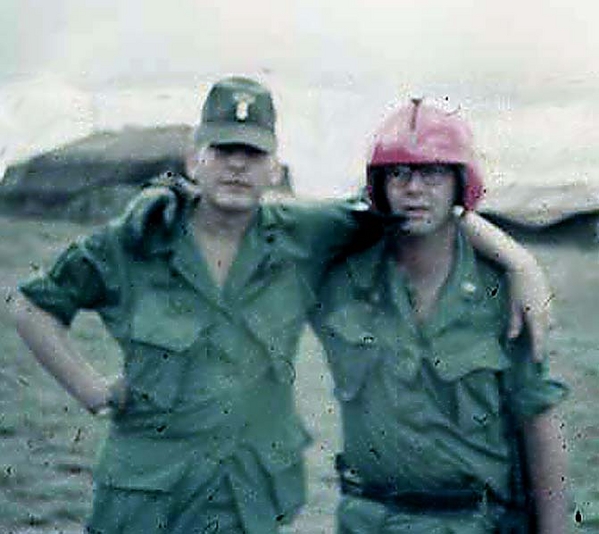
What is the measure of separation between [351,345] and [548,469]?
50 centimetres

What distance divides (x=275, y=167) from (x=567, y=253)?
5.87 metres

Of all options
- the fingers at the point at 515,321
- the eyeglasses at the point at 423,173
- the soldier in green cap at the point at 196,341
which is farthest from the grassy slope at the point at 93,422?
the eyeglasses at the point at 423,173

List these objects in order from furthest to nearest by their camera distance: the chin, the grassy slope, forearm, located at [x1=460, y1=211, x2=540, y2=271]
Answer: the grassy slope
forearm, located at [x1=460, y1=211, x2=540, y2=271]
the chin

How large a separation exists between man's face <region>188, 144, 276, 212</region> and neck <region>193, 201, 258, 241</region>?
3cm

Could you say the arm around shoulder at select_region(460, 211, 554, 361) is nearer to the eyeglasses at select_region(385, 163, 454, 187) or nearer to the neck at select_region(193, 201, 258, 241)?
the eyeglasses at select_region(385, 163, 454, 187)

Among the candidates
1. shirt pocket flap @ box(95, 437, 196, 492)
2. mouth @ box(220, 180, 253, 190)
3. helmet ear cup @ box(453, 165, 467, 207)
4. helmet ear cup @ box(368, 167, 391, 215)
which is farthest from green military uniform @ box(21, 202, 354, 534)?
helmet ear cup @ box(453, 165, 467, 207)

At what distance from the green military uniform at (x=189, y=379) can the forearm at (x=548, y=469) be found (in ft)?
1.62

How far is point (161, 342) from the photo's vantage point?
267 centimetres

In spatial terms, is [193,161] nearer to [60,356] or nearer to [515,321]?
[60,356]

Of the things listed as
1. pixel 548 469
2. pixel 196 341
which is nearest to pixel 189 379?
pixel 196 341

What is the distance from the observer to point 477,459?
2.71 meters

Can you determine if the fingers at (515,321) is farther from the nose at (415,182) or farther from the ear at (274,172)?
the ear at (274,172)

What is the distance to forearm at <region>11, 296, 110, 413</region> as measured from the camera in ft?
8.77

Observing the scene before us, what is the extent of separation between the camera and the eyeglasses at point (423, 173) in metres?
2.71
